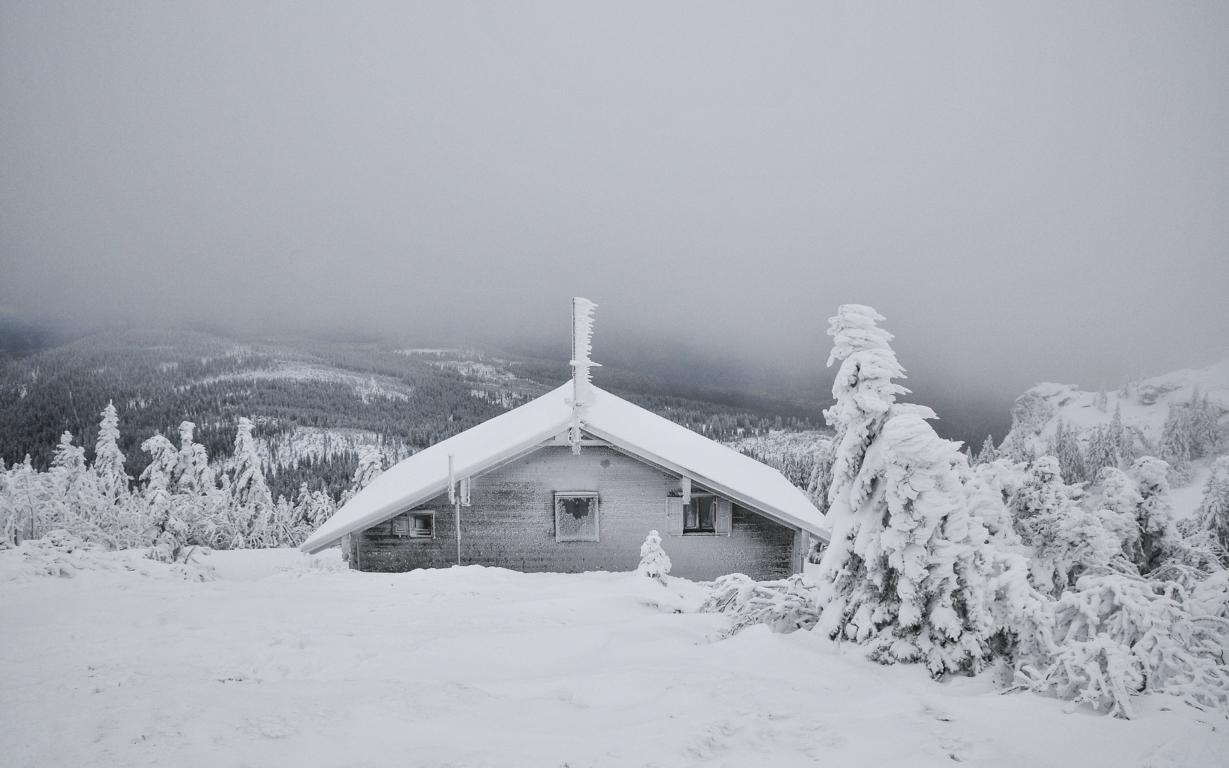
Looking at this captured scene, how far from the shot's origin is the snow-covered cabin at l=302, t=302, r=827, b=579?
63.6 feet

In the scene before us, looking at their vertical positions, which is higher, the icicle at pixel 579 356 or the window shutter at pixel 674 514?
the icicle at pixel 579 356

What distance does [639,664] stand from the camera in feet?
24.0

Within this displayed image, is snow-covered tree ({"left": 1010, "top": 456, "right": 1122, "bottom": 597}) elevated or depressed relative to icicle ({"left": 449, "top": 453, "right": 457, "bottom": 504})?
depressed

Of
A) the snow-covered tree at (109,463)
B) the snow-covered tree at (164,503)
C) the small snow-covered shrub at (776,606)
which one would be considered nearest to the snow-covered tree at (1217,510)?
the small snow-covered shrub at (776,606)

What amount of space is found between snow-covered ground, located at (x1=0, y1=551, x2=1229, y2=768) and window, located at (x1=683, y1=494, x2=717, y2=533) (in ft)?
34.1

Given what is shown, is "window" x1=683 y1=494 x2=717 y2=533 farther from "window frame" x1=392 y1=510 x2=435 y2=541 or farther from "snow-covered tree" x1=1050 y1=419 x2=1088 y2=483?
"snow-covered tree" x1=1050 y1=419 x2=1088 y2=483

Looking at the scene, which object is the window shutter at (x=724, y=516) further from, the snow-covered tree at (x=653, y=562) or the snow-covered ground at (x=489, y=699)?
the snow-covered ground at (x=489, y=699)

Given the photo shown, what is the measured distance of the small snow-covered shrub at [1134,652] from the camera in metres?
5.84

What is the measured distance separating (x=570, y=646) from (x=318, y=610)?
179 inches

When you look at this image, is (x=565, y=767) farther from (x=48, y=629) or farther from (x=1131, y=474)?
(x=1131, y=474)

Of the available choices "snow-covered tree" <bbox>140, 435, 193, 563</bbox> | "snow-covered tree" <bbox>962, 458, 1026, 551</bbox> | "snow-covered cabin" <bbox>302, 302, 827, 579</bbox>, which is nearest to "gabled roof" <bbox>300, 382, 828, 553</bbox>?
"snow-covered cabin" <bbox>302, 302, 827, 579</bbox>

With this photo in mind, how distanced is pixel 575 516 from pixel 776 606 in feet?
38.3

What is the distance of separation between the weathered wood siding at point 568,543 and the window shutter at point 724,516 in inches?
8.2

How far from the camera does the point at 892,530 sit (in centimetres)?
789
